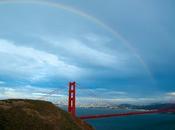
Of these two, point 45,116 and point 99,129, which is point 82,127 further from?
point 99,129

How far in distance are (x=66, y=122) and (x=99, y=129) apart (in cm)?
5089

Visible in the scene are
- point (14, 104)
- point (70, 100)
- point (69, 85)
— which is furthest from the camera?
point (69, 85)

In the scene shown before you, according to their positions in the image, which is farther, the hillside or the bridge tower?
the bridge tower

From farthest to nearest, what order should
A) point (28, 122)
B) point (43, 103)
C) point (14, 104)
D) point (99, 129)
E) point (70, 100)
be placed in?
point (99, 129) → point (70, 100) → point (43, 103) → point (14, 104) → point (28, 122)

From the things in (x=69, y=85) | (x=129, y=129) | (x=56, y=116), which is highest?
(x=69, y=85)

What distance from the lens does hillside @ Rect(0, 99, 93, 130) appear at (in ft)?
76.8

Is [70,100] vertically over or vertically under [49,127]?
over

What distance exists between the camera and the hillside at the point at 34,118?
23.4 meters

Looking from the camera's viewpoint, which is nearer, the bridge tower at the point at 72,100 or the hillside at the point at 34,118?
the hillside at the point at 34,118

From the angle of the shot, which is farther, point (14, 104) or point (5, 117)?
point (14, 104)

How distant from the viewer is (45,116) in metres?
28.7

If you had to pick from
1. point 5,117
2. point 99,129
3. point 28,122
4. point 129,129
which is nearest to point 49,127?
point 28,122

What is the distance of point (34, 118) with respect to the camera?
1027 inches

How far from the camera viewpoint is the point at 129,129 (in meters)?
83.2
